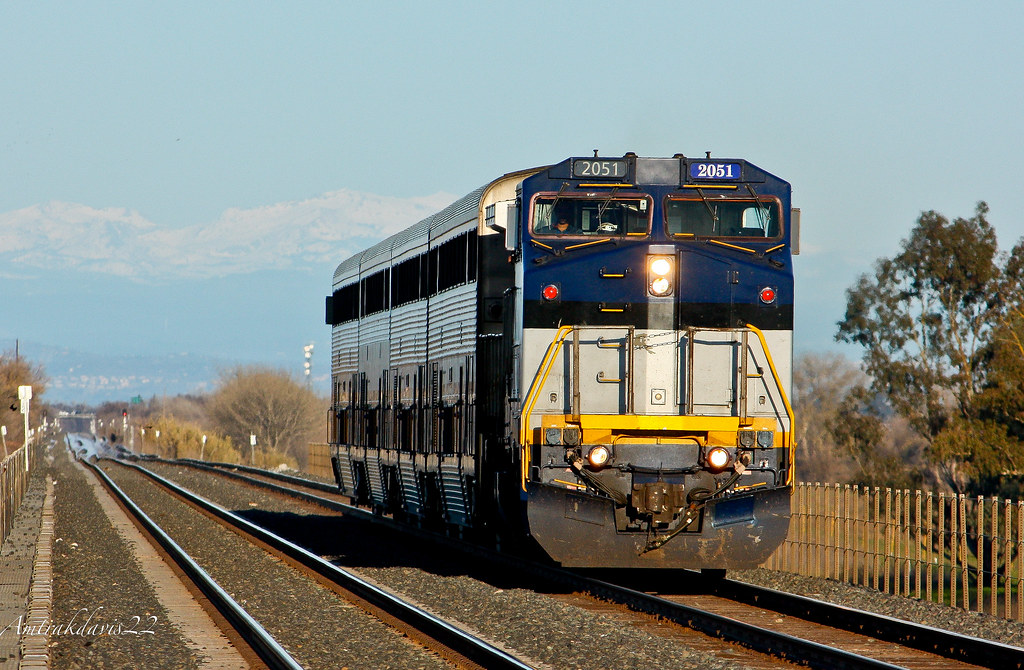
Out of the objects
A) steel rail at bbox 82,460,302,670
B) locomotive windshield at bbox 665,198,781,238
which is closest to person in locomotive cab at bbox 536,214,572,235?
locomotive windshield at bbox 665,198,781,238

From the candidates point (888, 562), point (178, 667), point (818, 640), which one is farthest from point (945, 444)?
point (178, 667)

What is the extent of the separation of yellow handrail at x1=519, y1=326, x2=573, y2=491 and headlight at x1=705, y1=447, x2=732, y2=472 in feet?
6.10

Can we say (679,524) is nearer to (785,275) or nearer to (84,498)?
(785,275)

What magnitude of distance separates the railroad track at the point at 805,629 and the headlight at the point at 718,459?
4.56ft

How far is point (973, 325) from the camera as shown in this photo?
160 feet

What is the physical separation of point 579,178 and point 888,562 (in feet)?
17.8

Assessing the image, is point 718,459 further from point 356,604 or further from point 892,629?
point 356,604

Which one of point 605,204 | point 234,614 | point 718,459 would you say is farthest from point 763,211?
point 234,614

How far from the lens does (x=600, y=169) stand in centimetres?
1441

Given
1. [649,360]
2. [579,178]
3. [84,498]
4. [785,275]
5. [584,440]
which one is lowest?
[84,498]

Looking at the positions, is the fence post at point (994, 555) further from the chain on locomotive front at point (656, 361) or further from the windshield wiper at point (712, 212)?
the windshield wiper at point (712, 212)

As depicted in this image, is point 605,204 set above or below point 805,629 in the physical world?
above

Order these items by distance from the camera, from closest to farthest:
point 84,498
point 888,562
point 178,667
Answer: point 178,667 < point 888,562 < point 84,498

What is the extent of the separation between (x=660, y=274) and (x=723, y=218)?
3.31ft
